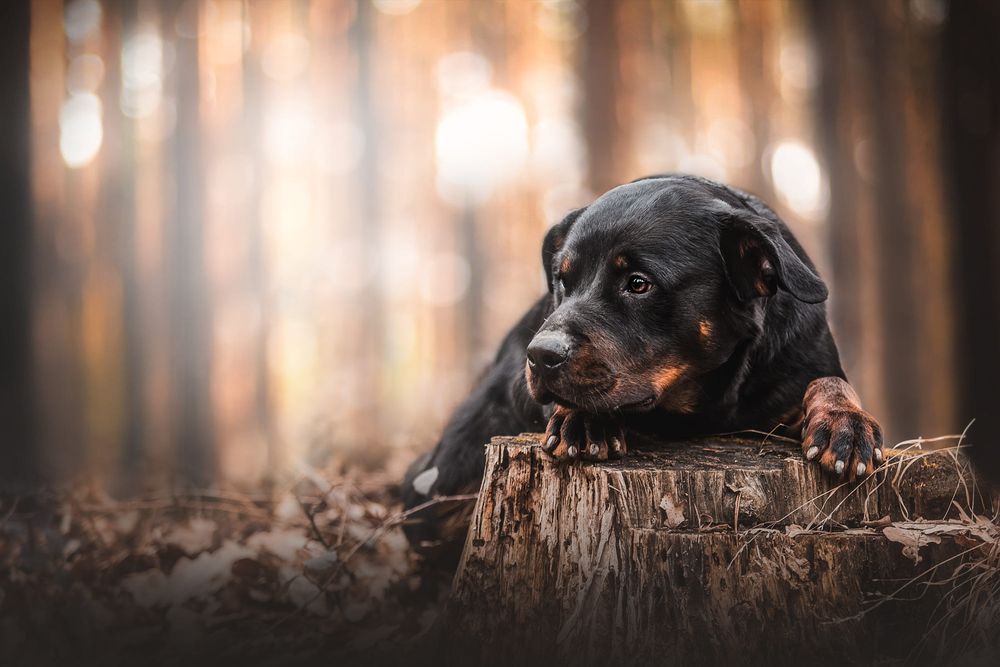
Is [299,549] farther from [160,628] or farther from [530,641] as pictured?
[530,641]

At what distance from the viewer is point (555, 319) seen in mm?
2613

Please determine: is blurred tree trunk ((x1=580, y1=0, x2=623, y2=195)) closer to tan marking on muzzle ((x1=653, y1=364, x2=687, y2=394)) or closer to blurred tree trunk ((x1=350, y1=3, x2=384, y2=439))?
blurred tree trunk ((x1=350, y1=3, x2=384, y2=439))

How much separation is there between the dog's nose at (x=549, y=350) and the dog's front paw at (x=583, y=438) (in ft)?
0.71

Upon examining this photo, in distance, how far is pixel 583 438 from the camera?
2.48 meters

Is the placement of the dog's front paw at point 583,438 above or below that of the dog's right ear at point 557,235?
below

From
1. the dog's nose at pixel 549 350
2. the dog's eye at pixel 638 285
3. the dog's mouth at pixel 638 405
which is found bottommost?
the dog's mouth at pixel 638 405

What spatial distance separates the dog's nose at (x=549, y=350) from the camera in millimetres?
2473

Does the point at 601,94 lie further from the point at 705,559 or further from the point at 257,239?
the point at 705,559

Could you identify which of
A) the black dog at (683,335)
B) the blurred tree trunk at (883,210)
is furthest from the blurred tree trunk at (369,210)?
the black dog at (683,335)

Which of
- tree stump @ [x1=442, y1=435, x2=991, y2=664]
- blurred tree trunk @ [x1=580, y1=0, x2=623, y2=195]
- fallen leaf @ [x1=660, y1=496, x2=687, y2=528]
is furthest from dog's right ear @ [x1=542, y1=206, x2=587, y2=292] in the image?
blurred tree trunk @ [x1=580, y1=0, x2=623, y2=195]

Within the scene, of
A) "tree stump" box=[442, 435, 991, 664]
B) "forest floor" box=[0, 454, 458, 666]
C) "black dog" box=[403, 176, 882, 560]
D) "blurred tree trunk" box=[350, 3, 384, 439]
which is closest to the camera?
"tree stump" box=[442, 435, 991, 664]

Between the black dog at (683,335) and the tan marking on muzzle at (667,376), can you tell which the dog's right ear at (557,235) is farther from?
the tan marking on muzzle at (667,376)

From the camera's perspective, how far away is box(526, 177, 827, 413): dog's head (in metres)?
2.52

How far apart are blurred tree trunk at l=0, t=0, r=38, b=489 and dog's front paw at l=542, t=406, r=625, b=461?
4950 millimetres
